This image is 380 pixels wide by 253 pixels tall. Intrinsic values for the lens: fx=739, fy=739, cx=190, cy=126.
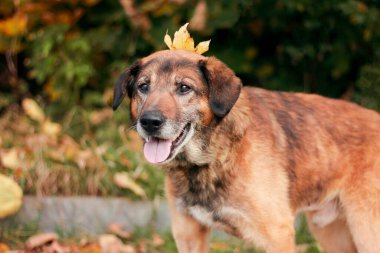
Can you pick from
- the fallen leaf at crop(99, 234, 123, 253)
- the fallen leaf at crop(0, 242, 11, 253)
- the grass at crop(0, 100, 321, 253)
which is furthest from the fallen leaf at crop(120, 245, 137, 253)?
the fallen leaf at crop(0, 242, 11, 253)

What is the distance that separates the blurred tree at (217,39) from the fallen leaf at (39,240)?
2.52 meters

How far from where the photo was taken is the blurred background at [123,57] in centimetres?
717

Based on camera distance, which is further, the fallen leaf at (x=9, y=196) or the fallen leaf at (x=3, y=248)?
the fallen leaf at (x=9, y=196)

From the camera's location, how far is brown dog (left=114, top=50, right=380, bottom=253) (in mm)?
4535

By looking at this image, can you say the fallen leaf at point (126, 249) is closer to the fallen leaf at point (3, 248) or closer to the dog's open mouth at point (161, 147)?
the fallen leaf at point (3, 248)

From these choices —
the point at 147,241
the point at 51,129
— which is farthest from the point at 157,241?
the point at 51,129

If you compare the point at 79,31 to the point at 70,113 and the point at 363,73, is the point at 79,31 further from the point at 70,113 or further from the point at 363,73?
the point at 363,73

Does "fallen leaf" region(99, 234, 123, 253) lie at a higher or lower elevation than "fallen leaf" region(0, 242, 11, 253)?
lower

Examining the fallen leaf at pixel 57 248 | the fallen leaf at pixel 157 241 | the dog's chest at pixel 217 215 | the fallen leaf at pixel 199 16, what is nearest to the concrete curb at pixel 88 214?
the fallen leaf at pixel 157 241

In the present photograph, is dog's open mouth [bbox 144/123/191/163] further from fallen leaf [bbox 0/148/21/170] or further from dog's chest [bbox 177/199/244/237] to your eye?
fallen leaf [bbox 0/148/21/170]

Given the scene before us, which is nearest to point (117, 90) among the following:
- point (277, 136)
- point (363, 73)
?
point (277, 136)

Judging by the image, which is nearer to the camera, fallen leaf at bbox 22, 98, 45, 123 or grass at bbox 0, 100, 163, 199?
grass at bbox 0, 100, 163, 199

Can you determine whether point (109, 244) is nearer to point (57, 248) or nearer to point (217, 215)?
point (57, 248)

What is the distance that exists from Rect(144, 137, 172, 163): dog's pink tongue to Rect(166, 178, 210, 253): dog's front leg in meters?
0.56
